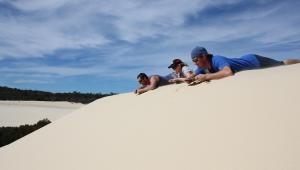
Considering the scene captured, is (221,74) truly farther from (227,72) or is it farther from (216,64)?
(216,64)

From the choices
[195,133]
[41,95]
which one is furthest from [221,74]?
[41,95]

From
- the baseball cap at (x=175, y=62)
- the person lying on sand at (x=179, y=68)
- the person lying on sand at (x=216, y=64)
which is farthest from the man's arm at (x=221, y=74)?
the baseball cap at (x=175, y=62)

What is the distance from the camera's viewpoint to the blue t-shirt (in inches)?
208

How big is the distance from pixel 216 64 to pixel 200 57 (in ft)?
0.79

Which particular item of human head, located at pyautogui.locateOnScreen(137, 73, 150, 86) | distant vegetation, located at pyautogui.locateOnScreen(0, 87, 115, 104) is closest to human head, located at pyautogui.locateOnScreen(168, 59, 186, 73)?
human head, located at pyautogui.locateOnScreen(137, 73, 150, 86)

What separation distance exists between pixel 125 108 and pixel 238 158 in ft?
10.5

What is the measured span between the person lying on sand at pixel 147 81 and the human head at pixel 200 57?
162 cm

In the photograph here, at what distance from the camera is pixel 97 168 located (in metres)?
4.22

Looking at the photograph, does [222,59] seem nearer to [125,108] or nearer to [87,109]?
[125,108]

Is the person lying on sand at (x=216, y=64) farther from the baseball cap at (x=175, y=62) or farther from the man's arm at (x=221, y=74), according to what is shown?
the baseball cap at (x=175, y=62)

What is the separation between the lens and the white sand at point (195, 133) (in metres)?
3.24

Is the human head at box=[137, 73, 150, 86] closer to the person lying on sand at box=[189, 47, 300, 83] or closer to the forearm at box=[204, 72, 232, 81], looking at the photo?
the person lying on sand at box=[189, 47, 300, 83]

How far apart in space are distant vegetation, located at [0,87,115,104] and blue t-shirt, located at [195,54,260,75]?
55.8m

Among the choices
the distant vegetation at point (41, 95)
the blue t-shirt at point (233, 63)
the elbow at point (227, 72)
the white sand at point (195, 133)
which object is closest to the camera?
the white sand at point (195, 133)
